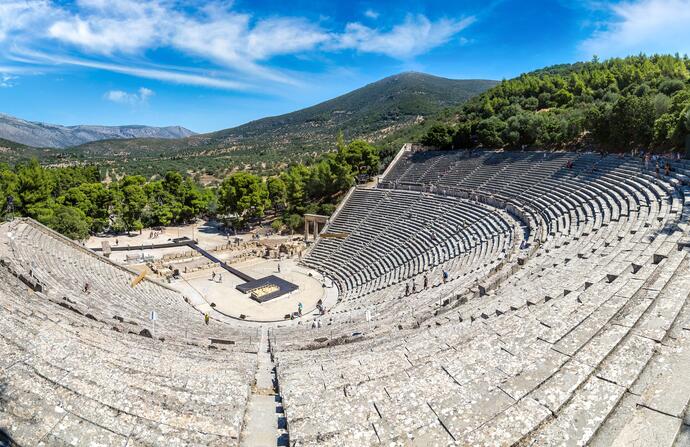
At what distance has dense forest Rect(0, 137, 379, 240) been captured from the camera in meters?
35.1

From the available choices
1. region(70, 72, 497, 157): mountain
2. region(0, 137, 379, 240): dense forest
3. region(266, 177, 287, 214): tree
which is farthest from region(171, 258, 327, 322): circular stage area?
region(70, 72, 497, 157): mountain

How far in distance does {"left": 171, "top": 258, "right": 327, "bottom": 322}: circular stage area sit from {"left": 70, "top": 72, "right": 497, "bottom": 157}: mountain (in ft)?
232

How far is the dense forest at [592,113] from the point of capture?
27.3 m

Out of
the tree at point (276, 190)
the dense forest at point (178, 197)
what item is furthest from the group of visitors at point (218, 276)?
the tree at point (276, 190)

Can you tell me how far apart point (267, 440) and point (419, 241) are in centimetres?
2161

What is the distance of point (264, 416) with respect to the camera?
616 centimetres

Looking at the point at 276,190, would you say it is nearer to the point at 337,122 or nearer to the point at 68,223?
the point at 68,223

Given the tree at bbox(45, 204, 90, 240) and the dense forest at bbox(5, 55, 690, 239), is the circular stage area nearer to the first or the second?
the dense forest at bbox(5, 55, 690, 239)

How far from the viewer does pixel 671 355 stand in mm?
5133

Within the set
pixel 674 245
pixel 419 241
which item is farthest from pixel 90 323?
pixel 419 241

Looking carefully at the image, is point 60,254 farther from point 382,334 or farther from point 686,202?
point 686,202

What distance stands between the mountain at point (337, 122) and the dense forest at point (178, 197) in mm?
53796

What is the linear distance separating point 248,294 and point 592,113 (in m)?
30.3

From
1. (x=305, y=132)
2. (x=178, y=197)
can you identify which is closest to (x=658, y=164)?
(x=178, y=197)
